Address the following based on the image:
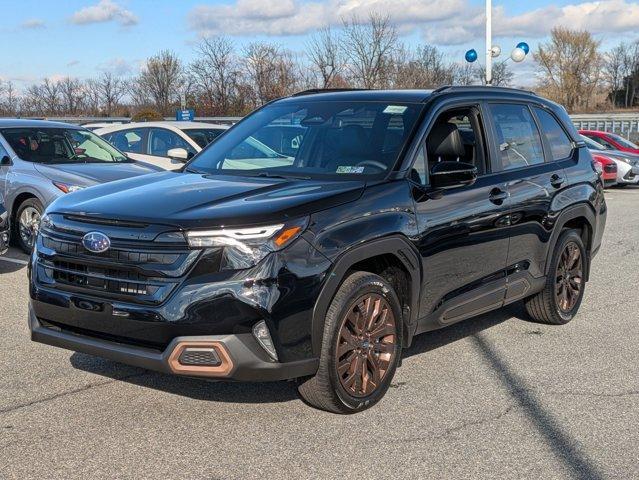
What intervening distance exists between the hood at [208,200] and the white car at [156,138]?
7.91m

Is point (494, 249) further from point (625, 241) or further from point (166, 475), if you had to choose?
point (625, 241)

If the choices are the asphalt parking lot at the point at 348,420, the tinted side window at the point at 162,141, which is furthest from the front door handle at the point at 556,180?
the tinted side window at the point at 162,141

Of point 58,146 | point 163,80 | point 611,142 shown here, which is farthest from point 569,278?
point 163,80

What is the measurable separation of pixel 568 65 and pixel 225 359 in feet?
238

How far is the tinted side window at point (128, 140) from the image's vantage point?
13.2 metres

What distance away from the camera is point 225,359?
152 inches

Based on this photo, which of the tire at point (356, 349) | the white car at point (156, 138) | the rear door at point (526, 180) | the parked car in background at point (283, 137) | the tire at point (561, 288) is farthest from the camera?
the white car at point (156, 138)

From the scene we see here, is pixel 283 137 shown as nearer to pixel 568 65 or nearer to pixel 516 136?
pixel 516 136

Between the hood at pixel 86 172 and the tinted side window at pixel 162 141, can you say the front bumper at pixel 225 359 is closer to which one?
the hood at pixel 86 172

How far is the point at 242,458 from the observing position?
152 inches

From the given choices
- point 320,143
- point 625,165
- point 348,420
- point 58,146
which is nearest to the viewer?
point 348,420

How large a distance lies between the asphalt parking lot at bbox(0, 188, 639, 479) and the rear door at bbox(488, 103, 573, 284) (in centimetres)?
67

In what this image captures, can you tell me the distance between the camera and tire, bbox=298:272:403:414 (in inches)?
165

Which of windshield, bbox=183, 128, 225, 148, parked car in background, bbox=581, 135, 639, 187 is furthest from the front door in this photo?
parked car in background, bbox=581, 135, 639, 187
